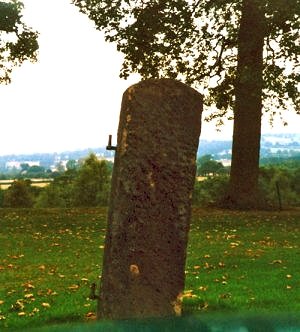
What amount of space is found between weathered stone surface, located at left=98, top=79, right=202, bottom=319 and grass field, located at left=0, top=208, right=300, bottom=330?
97cm

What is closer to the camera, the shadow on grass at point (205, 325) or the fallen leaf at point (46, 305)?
the shadow on grass at point (205, 325)

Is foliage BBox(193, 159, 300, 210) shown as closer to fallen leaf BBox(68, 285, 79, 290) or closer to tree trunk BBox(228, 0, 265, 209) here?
tree trunk BBox(228, 0, 265, 209)

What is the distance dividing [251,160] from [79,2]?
10041 mm

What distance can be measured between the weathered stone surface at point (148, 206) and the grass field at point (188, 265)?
97 cm

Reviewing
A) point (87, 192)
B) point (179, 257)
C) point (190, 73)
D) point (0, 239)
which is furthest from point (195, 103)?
point (87, 192)

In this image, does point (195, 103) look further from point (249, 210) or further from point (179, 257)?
point (249, 210)

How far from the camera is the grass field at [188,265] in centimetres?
Answer: 999

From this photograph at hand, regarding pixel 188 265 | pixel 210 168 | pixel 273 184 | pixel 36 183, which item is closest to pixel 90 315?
pixel 188 265

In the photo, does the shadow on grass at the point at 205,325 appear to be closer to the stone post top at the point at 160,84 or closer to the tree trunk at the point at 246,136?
the stone post top at the point at 160,84

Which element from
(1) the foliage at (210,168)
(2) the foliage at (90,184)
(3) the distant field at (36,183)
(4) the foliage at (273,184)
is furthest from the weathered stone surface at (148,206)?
(3) the distant field at (36,183)

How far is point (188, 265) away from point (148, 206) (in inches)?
308

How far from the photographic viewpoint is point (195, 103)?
6.72 meters

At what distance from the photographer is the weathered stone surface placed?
20.9 ft

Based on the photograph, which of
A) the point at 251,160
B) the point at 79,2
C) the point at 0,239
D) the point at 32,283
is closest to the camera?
the point at 32,283
